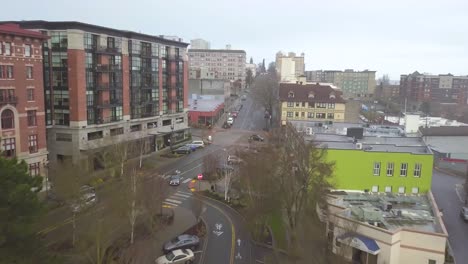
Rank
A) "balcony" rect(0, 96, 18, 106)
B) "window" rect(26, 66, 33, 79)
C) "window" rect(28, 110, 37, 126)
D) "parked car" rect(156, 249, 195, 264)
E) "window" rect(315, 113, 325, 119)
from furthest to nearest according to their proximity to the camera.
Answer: "window" rect(315, 113, 325, 119), "window" rect(28, 110, 37, 126), "window" rect(26, 66, 33, 79), "balcony" rect(0, 96, 18, 106), "parked car" rect(156, 249, 195, 264)

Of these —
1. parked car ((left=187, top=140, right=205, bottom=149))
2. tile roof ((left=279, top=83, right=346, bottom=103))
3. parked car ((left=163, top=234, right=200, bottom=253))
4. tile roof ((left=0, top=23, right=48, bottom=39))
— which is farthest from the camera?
tile roof ((left=279, top=83, right=346, bottom=103))

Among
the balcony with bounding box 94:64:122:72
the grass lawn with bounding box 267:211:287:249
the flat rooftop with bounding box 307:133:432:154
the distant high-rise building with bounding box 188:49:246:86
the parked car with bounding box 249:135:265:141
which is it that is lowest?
the grass lawn with bounding box 267:211:287:249

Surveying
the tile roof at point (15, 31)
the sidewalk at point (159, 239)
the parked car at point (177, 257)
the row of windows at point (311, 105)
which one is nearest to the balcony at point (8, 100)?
the tile roof at point (15, 31)

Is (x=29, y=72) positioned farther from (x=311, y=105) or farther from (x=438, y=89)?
(x=438, y=89)

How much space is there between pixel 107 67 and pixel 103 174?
12240 millimetres

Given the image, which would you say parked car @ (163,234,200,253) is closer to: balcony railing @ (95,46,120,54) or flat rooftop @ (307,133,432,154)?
flat rooftop @ (307,133,432,154)

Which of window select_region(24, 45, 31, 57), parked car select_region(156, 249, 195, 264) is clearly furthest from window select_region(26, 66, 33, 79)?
parked car select_region(156, 249, 195, 264)

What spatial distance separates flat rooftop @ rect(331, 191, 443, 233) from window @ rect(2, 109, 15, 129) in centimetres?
2620

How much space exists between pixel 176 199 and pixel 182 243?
32.2 feet

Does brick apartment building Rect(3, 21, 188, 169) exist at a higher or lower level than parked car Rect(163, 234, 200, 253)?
higher

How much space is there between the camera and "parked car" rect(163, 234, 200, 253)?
24533 mm

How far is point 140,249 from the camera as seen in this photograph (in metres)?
23.1

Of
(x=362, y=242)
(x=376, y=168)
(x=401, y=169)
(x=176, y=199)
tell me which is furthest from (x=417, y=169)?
(x=176, y=199)

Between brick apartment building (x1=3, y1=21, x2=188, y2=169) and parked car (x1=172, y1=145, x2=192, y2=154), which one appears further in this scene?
parked car (x1=172, y1=145, x2=192, y2=154)
